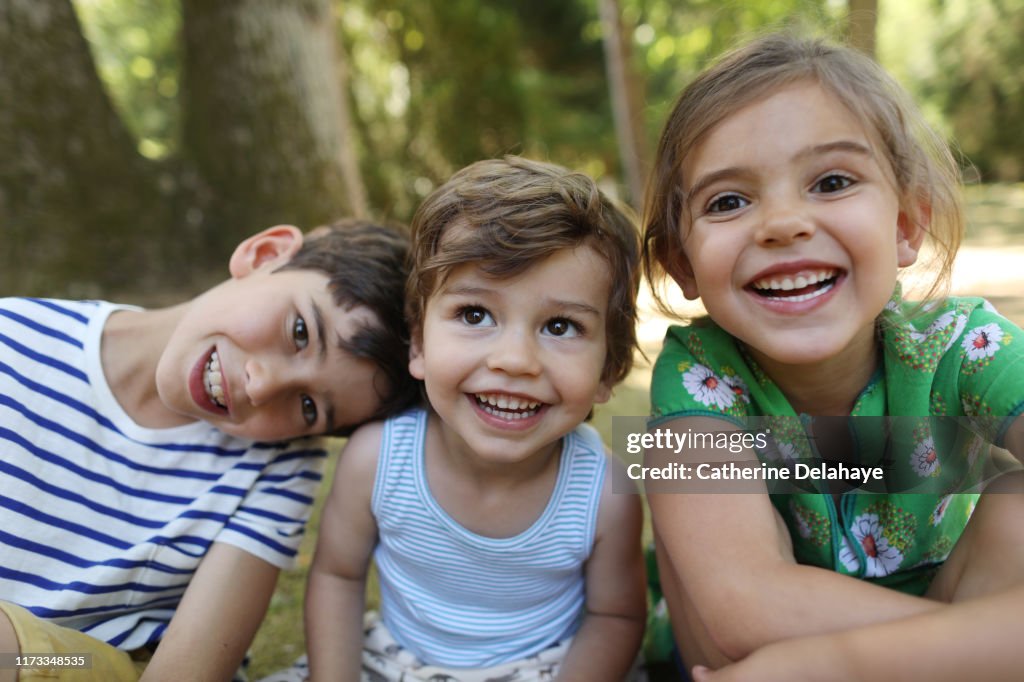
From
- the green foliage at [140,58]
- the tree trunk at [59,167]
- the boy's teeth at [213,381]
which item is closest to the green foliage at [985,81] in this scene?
the tree trunk at [59,167]

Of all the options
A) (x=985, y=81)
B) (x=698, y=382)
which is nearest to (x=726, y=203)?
(x=698, y=382)

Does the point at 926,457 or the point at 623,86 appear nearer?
the point at 926,457

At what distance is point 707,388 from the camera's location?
154 cm

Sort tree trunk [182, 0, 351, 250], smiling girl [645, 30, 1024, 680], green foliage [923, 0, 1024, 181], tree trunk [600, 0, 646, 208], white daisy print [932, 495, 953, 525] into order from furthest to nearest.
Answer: green foliage [923, 0, 1024, 181]
tree trunk [600, 0, 646, 208]
tree trunk [182, 0, 351, 250]
white daisy print [932, 495, 953, 525]
smiling girl [645, 30, 1024, 680]

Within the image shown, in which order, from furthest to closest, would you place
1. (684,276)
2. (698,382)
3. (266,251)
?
(266,251)
(684,276)
(698,382)

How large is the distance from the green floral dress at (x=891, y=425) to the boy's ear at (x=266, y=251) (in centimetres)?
100

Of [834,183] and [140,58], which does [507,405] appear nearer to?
[834,183]

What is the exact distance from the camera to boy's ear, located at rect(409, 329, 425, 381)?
1.71m

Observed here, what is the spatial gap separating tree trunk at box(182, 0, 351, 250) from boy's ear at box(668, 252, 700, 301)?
138 inches

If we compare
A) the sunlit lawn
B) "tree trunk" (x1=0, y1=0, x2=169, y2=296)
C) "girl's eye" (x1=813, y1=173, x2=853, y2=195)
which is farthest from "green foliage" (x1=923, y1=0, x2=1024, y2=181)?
"girl's eye" (x1=813, y1=173, x2=853, y2=195)

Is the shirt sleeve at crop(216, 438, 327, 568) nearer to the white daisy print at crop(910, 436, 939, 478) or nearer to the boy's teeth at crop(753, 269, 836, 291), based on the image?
the boy's teeth at crop(753, 269, 836, 291)

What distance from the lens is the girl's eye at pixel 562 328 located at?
153 cm

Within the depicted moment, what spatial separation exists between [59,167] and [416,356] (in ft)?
10.2

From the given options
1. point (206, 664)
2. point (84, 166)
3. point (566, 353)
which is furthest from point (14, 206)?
point (566, 353)
